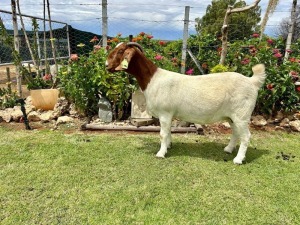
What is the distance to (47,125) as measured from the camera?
583cm

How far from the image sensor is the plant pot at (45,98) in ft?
21.0

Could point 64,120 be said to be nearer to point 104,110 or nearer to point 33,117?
point 33,117

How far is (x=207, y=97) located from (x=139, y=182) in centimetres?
153

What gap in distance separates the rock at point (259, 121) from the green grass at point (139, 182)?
0.70 meters

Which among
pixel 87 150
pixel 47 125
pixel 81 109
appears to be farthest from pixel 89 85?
pixel 87 150

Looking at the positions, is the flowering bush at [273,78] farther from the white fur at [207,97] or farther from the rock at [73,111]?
the rock at [73,111]

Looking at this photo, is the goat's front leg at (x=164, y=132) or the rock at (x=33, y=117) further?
the rock at (x=33, y=117)

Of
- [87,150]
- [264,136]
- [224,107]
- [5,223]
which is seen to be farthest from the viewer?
[264,136]

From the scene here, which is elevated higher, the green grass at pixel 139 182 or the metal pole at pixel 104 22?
the metal pole at pixel 104 22

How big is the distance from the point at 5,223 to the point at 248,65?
5376 mm

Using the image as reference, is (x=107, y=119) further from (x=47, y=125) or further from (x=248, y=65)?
(x=248, y=65)

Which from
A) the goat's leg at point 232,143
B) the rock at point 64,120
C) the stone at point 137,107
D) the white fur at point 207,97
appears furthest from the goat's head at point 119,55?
the rock at point 64,120

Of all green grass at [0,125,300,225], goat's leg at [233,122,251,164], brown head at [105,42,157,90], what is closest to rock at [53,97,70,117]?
green grass at [0,125,300,225]

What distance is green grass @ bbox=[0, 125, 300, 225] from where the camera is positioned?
9.88 ft
